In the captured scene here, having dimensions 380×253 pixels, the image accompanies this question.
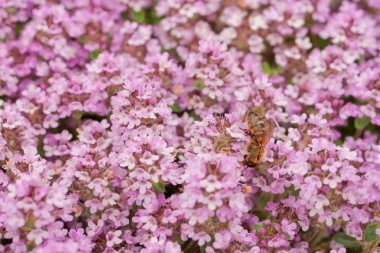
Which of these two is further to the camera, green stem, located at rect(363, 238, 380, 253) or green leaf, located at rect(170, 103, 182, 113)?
green leaf, located at rect(170, 103, 182, 113)

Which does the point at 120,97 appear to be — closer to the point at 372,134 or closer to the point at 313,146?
the point at 313,146

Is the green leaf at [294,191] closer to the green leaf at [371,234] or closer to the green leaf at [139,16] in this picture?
the green leaf at [371,234]

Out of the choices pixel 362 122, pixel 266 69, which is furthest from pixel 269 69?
pixel 362 122

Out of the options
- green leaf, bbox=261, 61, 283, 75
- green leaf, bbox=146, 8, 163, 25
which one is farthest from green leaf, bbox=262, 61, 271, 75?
green leaf, bbox=146, 8, 163, 25

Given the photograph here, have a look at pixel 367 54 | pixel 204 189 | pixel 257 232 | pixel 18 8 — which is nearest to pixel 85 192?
pixel 204 189

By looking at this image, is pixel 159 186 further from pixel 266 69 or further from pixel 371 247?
pixel 266 69

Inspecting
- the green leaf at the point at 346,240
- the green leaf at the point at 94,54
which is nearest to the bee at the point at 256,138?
the green leaf at the point at 346,240

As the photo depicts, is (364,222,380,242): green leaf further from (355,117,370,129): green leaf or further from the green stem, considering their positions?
(355,117,370,129): green leaf
